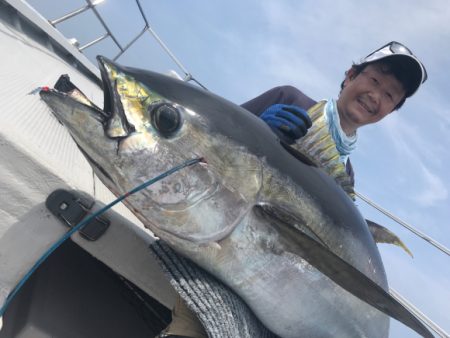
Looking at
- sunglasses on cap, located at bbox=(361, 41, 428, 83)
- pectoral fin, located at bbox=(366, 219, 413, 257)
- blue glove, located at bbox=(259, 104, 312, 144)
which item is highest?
sunglasses on cap, located at bbox=(361, 41, 428, 83)

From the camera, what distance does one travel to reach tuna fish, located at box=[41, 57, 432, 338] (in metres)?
1.22

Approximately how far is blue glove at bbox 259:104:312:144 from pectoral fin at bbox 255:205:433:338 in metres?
0.48

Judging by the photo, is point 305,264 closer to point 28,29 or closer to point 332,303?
point 332,303

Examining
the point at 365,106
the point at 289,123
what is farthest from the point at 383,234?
the point at 365,106

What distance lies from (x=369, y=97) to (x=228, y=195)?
1.93 meters

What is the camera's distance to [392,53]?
2.72 metres

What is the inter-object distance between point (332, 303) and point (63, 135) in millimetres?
1362

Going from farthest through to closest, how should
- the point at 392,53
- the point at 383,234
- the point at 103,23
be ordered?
the point at 103,23, the point at 392,53, the point at 383,234

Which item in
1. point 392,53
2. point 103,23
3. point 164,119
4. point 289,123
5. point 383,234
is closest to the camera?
point 164,119

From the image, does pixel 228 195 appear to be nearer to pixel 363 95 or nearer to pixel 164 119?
pixel 164 119

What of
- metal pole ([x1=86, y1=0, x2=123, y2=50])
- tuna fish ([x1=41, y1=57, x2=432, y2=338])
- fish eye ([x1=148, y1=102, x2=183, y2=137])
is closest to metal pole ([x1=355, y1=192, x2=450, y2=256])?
tuna fish ([x1=41, y1=57, x2=432, y2=338])

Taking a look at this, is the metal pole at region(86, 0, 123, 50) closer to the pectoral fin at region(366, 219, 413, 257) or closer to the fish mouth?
the fish mouth

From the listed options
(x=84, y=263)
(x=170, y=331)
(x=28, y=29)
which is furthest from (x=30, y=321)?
(x=28, y=29)

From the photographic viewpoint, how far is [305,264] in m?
1.50
